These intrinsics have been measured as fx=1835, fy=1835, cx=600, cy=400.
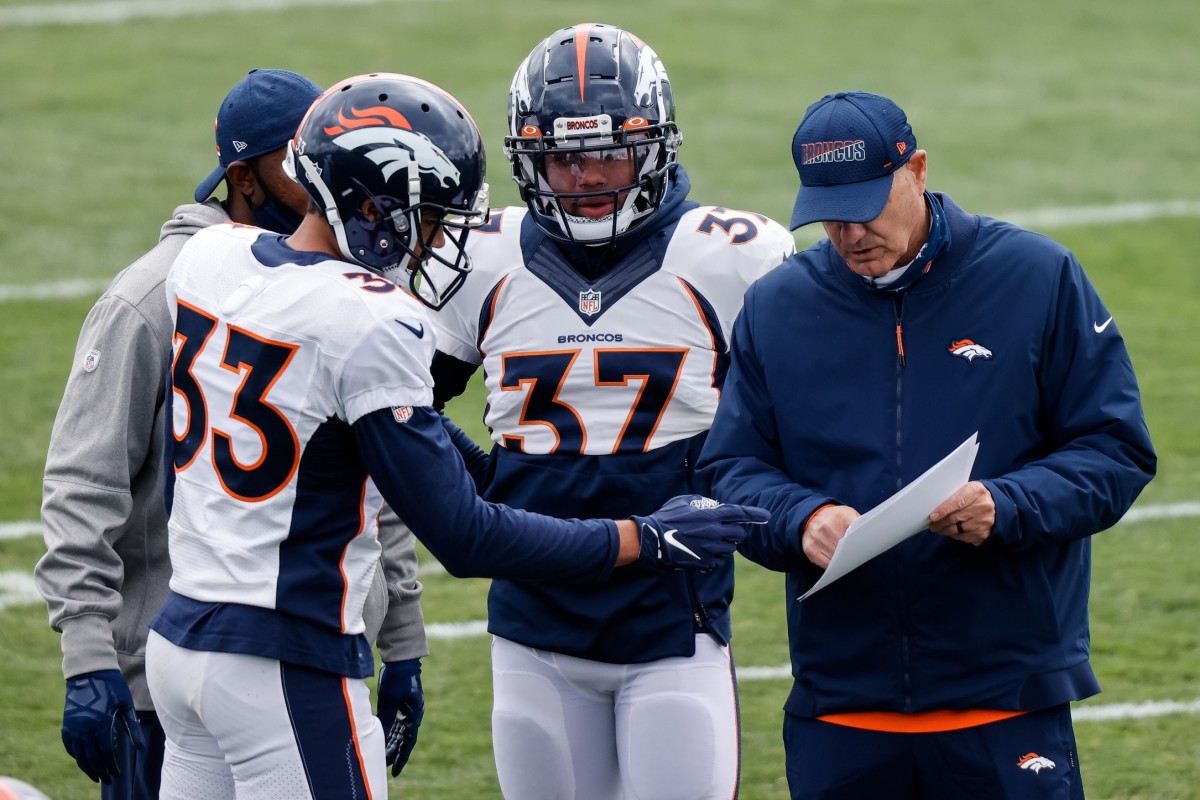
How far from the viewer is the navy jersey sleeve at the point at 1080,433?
3.35 metres

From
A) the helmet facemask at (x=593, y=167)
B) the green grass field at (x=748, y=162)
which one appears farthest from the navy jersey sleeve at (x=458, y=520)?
the green grass field at (x=748, y=162)

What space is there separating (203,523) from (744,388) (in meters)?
1.10

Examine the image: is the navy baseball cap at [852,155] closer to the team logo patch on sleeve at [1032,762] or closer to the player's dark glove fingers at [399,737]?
the team logo patch on sleeve at [1032,762]

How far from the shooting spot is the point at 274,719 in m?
3.26

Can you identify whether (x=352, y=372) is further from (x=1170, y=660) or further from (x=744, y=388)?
(x=1170, y=660)

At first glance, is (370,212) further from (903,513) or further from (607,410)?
(903,513)

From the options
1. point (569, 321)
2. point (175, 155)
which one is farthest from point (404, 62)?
point (569, 321)

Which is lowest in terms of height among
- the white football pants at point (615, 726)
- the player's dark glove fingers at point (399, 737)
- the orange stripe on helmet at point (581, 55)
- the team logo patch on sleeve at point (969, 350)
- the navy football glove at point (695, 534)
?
the player's dark glove fingers at point (399, 737)

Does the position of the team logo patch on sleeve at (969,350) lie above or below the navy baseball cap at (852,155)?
below

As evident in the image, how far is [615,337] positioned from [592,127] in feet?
1.50

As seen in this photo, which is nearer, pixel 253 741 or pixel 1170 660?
pixel 253 741

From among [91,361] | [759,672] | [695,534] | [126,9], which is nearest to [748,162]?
[126,9]

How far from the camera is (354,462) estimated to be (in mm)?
3271

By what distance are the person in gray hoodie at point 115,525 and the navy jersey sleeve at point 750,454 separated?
→ 2.98 feet
